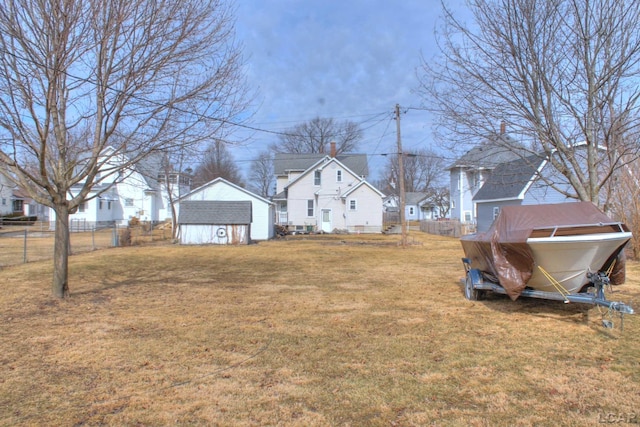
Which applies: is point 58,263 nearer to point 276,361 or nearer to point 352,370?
point 276,361

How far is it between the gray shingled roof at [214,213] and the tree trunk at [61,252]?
16.9 metres

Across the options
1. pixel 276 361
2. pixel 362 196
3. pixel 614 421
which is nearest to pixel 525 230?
pixel 614 421

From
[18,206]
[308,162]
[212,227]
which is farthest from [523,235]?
[18,206]

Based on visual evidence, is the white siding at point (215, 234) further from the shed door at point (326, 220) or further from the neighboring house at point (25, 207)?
the neighboring house at point (25, 207)

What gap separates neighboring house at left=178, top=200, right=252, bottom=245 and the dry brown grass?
15524mm

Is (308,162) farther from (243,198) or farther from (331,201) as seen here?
(243,198)

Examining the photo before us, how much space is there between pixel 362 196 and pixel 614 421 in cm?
3380

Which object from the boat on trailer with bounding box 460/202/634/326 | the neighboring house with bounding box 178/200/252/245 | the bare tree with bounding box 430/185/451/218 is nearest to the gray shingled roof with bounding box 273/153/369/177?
the bare tree with bounding box 430/185/451/218

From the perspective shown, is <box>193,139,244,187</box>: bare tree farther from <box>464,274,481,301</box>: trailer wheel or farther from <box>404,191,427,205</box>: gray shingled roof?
<box>464,274,481,301</box>: trailer wheel

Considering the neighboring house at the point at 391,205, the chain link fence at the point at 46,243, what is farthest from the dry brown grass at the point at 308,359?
the neighboring house at the point at 391,205

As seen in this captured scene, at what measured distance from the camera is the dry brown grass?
361cm

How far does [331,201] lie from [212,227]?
50.0 feet

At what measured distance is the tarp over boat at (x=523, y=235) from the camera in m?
6.14

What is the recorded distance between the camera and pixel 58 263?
7.95m
